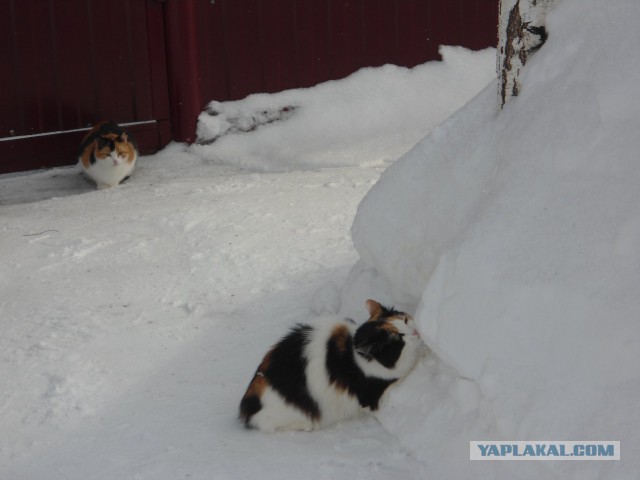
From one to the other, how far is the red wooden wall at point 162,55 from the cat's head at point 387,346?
15.6 feet

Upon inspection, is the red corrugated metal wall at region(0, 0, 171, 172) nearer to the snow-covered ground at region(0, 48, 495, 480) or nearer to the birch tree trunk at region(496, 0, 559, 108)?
the snow-covered ground at region(0, 48, 495, 480)

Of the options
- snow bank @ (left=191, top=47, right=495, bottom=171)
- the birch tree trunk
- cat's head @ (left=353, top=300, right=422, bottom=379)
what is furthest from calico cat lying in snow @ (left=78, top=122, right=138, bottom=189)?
the birch tree trunk

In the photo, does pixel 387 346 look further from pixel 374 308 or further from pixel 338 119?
pixel 338 119

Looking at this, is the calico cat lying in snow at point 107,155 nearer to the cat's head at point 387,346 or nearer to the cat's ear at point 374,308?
the cat's ear at point 374,308

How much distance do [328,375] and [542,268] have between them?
1106mm

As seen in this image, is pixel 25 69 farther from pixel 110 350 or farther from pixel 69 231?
pixel 110 350

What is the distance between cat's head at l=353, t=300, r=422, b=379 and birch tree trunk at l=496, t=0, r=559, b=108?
38.7 inches

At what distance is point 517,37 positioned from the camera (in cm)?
337

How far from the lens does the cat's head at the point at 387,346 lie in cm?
337

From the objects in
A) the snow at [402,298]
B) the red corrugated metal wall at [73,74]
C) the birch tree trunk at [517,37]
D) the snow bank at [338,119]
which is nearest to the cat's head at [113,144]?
the red corrugated metal wall at [73,74]

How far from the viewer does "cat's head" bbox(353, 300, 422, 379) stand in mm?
3367

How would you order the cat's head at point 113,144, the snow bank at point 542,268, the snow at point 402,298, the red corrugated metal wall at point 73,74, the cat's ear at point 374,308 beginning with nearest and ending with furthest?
the snow bank at point 542,268, the snow at point 402,298, the cat's ear at point 374,308, the cat's head at point 113,144, the red corrugated metal wall at point 73,74

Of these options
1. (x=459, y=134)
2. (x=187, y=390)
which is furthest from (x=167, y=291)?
(x=459, y=134)

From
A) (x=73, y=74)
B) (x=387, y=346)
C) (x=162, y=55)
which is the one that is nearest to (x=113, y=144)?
(x=73, y=74)
